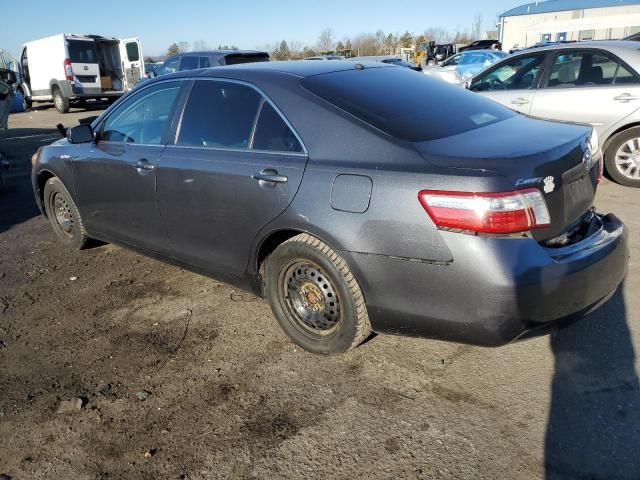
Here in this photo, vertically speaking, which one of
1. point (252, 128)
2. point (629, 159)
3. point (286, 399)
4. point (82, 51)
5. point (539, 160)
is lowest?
point (286, 399)

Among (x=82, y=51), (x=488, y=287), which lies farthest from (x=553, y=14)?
(x=488, y=287)

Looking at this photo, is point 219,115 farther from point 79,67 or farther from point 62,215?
point 79,67

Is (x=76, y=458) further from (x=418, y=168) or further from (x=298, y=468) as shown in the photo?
(x=418, y=168)

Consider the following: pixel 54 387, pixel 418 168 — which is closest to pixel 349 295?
pixel 418 168

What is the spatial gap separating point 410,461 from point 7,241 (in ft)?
16.6

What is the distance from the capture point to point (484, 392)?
2.70m

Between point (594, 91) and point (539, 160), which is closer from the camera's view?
point (539, 160)

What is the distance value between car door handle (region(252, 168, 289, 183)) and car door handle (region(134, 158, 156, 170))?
1055mm

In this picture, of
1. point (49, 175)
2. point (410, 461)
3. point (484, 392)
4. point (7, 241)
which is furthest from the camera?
point (7, 241)

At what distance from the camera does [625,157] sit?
239 inches

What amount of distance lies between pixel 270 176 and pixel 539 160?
1.41 meters

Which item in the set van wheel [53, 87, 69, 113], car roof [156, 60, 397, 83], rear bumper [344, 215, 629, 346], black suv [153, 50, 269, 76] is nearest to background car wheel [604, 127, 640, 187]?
car roof [156, 60, 397, 83]

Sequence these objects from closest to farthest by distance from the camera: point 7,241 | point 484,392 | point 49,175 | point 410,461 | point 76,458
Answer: point 410,461, point 76,458, point 484,392, point 49,175, point 7,241

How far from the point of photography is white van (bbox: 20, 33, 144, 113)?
17219 millimetres
